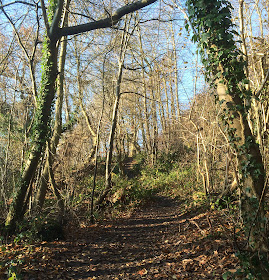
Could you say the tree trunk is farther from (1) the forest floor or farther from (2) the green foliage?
(2) the green foliage

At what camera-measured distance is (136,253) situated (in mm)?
5328

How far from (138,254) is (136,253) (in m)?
0.09

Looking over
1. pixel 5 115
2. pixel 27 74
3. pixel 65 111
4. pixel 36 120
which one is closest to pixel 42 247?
pixel 36 120

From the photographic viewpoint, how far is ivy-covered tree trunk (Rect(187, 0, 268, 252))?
3.48m

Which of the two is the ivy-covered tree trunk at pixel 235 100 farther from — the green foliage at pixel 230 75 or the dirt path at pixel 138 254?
the dirt path at pixel 138 254

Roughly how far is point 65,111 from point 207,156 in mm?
9931

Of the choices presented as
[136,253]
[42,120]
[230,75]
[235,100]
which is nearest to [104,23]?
[42,120]

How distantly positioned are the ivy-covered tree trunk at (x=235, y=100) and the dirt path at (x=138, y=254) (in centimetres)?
96

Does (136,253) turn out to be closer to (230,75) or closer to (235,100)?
(235,100)

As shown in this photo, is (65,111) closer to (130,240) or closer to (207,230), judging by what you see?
(130,240)

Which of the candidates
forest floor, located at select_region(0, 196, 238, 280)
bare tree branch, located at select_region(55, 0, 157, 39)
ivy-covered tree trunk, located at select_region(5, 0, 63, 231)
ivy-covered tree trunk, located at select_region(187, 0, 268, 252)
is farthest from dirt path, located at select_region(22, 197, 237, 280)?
bare tree branch, located at select_region(55, 0, 157, 39)

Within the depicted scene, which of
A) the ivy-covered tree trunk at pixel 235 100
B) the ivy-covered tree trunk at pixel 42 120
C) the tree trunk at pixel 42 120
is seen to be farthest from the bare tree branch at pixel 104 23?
the ivy-covered tree trunk at pixel 235 100

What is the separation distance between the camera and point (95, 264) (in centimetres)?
485

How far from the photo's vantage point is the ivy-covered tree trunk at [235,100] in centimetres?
348
